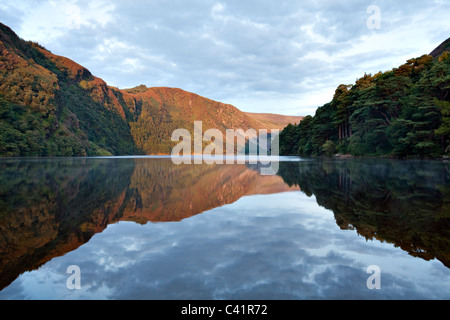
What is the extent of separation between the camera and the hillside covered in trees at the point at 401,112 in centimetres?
Answer: 4019

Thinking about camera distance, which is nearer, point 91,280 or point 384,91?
point 91,280

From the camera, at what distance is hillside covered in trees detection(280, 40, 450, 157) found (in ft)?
132

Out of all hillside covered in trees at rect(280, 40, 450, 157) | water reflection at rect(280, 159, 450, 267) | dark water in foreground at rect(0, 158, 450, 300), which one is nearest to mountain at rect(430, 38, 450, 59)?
hillside covered in trees at rect(280, 40, 450, 157)

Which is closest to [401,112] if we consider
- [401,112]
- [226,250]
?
[401,112]

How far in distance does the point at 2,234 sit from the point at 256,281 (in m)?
5.73

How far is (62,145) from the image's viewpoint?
113750 mm

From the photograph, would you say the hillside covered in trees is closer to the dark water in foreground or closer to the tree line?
the tree line

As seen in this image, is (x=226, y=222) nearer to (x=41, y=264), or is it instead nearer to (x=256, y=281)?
(x=256, y=281)

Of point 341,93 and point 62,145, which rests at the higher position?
point 341,93

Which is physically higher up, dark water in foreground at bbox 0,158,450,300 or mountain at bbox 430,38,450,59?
mountain at bbox 430,38,450,59

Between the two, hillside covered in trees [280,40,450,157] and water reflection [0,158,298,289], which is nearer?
water reflection [0,158,298,289]

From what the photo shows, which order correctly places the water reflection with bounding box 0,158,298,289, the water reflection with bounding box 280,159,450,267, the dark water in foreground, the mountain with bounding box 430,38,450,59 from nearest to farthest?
the dark water in foreground
the water reflection with bounding box 0,158,298,289
the water reflection with bounding box 280,159,450,267
the mountain with bounding box 430,38,450,59

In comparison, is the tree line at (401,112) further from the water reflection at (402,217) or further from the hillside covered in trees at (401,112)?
the water reflection at (402,217)

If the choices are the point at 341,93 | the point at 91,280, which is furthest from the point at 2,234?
the point at 341,93
